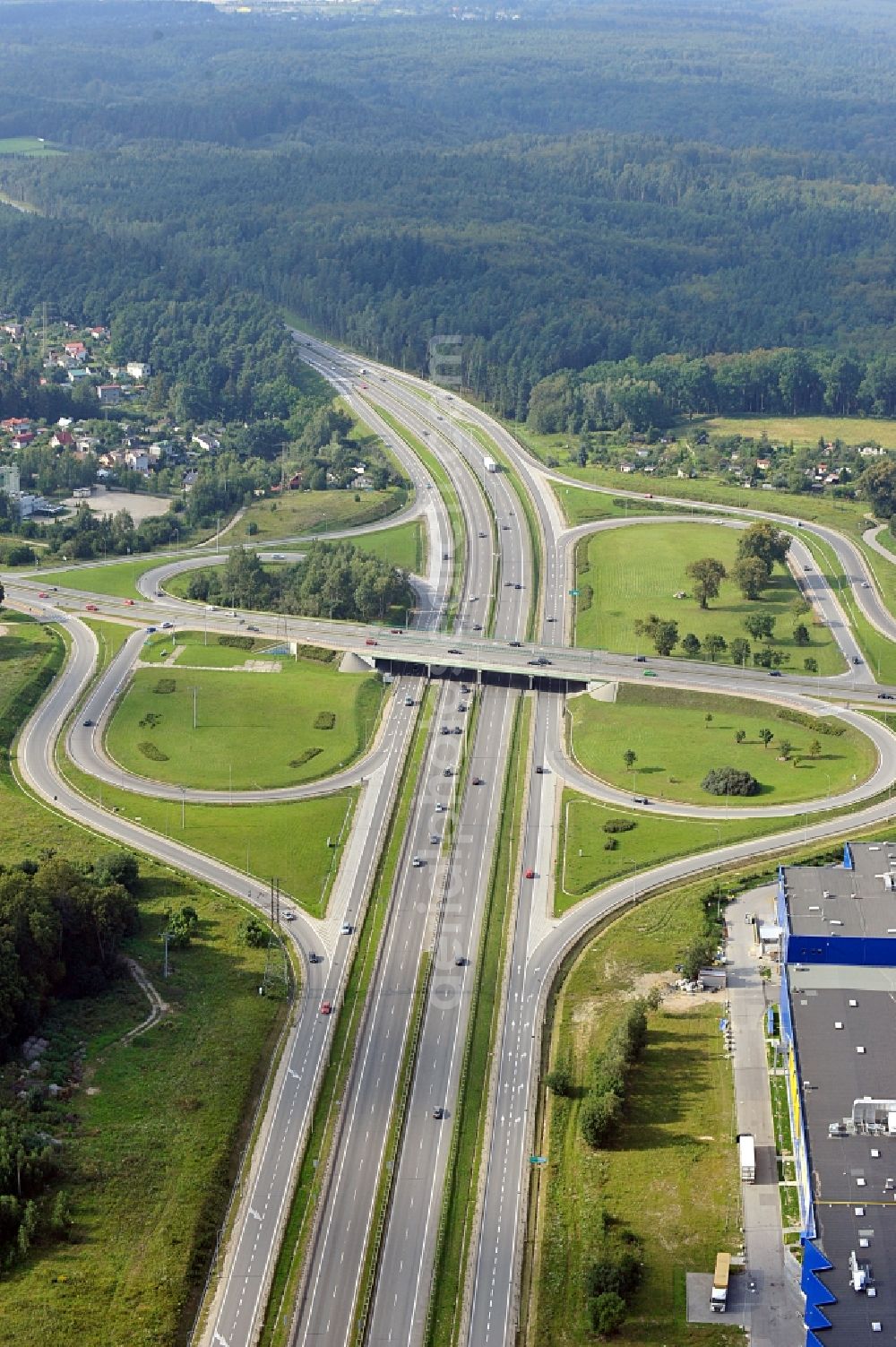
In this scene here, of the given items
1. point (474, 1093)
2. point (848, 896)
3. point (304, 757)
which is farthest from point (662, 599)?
point (474, 1093)

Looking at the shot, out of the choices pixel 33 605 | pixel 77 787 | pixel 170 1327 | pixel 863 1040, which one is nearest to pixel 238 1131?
pixel 170 1327

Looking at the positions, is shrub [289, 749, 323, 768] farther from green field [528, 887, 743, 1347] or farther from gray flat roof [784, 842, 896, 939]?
gray flat roof [784, 842, 896, 939]

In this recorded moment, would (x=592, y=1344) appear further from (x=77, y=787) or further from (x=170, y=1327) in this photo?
(x=77, y=787)

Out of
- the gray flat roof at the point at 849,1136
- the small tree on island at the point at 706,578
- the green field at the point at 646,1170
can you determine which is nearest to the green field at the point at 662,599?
the small tree on island at the point at 706,578

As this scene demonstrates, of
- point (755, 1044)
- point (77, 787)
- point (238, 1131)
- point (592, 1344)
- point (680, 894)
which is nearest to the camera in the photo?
point (592, 1344)

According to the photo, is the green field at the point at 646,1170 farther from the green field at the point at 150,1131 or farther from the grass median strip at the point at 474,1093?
the green field at the point at 150,1131

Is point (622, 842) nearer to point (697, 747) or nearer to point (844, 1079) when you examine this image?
point (697, 747)
